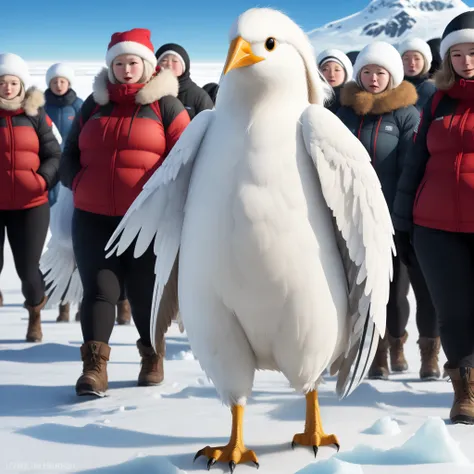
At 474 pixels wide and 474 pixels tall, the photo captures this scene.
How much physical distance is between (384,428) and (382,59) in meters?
2.30

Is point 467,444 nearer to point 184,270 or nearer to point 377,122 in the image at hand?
point 184,270

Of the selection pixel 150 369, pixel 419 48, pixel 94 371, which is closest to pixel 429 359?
pixel 150 369

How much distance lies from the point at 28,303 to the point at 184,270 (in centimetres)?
326

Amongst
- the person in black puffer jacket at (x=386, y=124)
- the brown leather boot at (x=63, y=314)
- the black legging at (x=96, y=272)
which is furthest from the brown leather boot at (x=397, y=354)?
the brown leather boot at (x=63, y=314)

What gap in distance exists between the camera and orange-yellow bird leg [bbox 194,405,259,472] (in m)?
2.82

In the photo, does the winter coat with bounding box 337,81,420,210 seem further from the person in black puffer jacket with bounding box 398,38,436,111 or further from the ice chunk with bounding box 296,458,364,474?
the ice chunk with bounding box 296,458,364,474

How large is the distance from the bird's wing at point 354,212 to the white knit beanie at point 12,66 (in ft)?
11.2

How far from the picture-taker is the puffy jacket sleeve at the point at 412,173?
3727 mm

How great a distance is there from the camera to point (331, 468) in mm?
2609

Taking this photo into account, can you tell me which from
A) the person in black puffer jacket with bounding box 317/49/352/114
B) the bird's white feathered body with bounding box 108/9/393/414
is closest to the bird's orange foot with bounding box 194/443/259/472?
the bird's white feathered body with bounding box 108/9/393/414

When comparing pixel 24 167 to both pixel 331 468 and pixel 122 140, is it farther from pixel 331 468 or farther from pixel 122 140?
pixel 331 468

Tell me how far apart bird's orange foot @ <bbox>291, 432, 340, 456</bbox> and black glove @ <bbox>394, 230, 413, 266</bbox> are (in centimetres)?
130

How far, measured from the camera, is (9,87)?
5523mm

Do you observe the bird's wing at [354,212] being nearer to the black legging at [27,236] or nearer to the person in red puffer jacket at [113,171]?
the person in red puffer jacket at [113,171]
